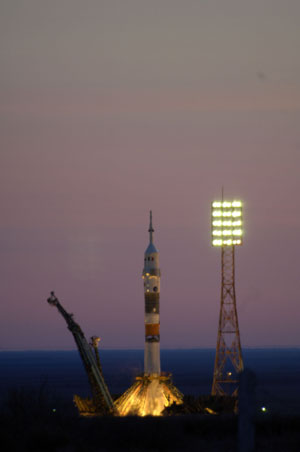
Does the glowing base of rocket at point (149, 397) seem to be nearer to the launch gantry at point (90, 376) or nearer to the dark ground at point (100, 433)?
the launch gantry at point (90, 376)

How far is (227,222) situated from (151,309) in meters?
7.88

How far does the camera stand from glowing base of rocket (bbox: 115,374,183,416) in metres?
67.2

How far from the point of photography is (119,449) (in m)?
40.8

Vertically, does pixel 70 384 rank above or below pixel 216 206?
below

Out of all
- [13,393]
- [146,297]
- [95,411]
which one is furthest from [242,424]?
[146,297]

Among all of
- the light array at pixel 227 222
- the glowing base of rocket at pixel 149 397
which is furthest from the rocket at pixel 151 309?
the light array at pixel 227 222

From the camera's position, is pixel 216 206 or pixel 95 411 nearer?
pixel 95 411

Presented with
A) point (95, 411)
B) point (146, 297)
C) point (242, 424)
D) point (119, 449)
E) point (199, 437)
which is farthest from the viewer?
point (146, 297)

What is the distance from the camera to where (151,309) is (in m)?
71.1

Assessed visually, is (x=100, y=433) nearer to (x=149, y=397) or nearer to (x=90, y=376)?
(x=90, y=376)

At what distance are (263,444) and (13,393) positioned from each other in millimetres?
10401

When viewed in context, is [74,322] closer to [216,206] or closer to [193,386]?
[216,206]

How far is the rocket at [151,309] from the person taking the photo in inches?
2798

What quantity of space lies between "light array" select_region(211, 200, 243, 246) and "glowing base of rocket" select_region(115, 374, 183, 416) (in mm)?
10085
